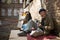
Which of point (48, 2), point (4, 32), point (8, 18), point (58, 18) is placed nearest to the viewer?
point (58, 18)

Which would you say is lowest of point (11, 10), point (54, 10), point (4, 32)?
point (4, 32)

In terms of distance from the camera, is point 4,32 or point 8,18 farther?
point 8,18

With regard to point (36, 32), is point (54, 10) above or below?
above

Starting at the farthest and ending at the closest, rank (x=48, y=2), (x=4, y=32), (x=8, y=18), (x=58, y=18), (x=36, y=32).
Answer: (x=8, y=18) < (x=4, y=32) < (x=48, y=2) < (x=58, y=18) < (x=36, y=32)

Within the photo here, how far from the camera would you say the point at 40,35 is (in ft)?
15.4

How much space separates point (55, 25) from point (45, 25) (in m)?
0.41

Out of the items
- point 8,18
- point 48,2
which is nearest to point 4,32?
point 8,18

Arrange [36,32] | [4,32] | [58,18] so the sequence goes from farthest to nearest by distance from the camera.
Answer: [4,32] < [58,18] < [36,32]

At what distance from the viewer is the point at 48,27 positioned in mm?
4715

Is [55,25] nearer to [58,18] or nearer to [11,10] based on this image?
[58,18]

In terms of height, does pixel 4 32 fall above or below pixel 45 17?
below

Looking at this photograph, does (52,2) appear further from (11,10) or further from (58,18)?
(11,10)

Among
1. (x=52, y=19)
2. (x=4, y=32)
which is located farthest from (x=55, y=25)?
(x=4, y=32)

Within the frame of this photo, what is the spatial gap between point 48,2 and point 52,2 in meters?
0.25
